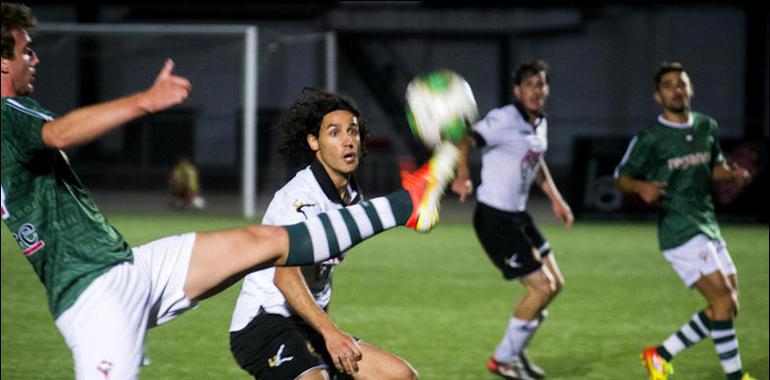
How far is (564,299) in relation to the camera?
35.0ft

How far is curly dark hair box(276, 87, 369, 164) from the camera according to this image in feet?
15.7

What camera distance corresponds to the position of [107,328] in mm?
3549

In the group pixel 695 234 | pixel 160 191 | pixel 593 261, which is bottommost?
pixel 160 191

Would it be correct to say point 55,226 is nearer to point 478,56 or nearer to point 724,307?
point 724,307

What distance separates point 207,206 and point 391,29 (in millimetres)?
10479

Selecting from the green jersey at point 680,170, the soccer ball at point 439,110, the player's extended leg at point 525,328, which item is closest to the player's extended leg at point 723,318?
the green jersey at point 680,170

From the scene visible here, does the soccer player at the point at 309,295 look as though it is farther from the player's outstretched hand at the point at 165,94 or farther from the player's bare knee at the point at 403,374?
the player's outstretched hand at the point at 165,94

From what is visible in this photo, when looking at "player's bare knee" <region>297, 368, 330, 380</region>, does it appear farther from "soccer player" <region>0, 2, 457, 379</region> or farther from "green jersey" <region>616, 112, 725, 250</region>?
"green jersey" <region>616, 112, 725, 250</region>

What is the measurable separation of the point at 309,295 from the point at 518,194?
363 centimetres

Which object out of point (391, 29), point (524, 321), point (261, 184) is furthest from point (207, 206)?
point (524, 321)

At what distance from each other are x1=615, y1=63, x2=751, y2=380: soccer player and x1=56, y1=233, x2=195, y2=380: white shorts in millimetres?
3658

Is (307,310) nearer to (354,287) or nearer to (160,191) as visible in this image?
(354,287)

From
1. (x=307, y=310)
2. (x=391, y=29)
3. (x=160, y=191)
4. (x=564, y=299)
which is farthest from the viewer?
(x=391, y=29)

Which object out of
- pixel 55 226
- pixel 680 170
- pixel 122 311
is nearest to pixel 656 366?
pixel 680 170
